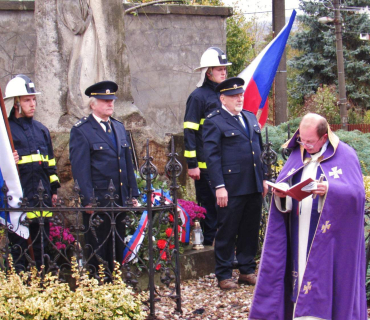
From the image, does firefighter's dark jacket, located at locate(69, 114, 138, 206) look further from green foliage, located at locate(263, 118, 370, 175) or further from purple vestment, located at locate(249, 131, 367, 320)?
green foliage, located at locate(263, 118, 370, 175)

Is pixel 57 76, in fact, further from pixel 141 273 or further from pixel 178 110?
pixel 178 110

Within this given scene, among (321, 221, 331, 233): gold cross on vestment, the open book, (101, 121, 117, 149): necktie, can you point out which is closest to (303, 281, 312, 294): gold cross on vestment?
(321, 221, 331, 233): gold cross on vestment

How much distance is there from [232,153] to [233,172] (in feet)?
0.58

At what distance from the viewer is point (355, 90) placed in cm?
2788

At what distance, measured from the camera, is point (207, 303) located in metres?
5.43

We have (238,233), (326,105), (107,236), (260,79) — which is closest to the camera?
(107,236)

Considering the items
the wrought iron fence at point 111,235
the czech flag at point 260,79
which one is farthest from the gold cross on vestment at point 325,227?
the czech flag at point 260,79

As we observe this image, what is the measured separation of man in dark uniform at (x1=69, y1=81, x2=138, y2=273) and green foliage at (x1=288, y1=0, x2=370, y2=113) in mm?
23616

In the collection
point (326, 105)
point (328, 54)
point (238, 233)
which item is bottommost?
point (238, 233)

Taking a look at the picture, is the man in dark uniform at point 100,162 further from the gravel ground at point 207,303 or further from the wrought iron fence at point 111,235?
the gravel ground at point 207,303

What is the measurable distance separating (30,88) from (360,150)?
7.88 meters

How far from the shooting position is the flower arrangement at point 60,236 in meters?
5.43

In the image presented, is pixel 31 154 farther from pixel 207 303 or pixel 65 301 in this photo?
pixel 207 303

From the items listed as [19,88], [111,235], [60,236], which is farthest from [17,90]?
[111,235]
